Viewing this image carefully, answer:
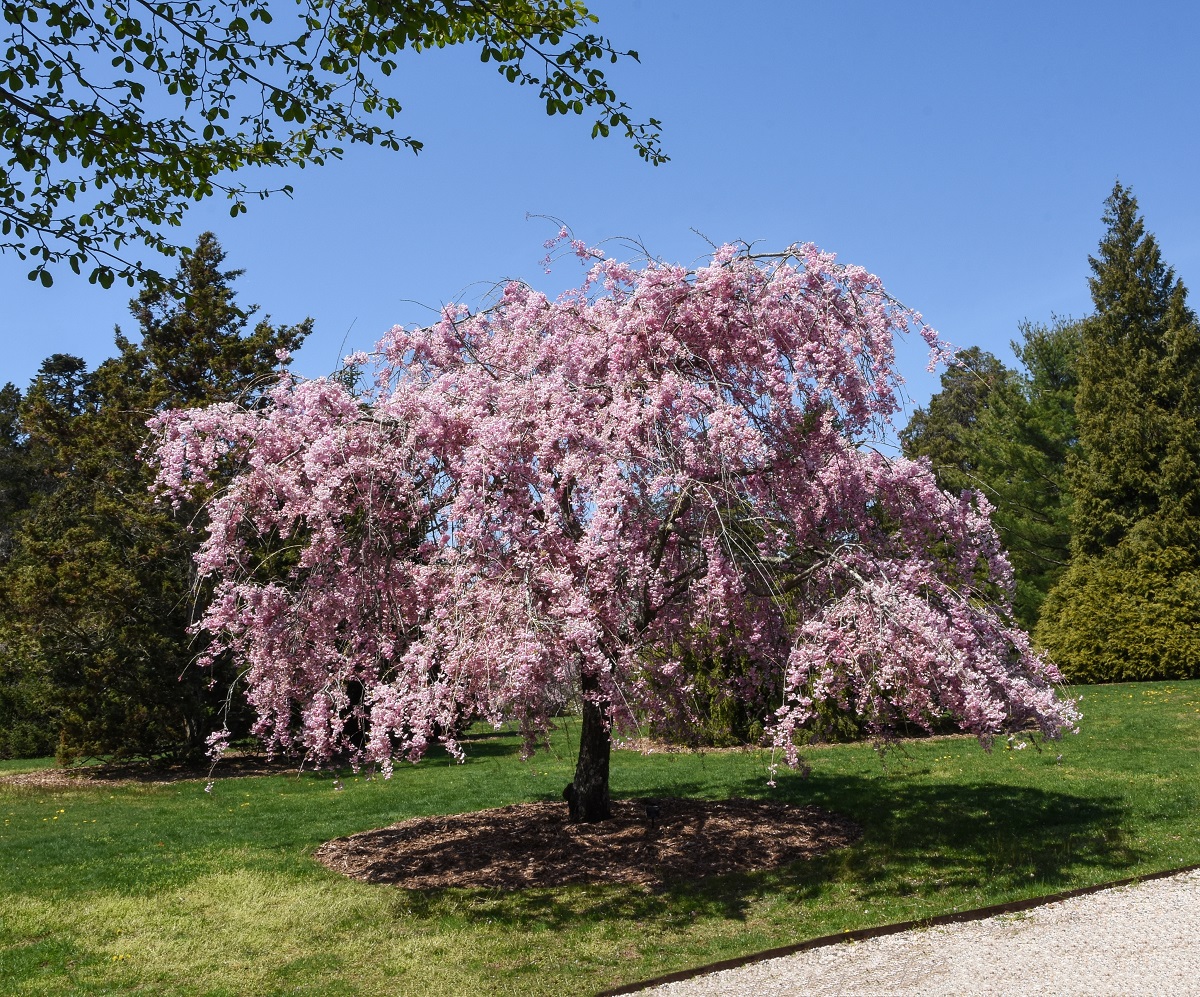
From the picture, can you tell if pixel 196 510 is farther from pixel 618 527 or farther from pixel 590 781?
pixel 618 527

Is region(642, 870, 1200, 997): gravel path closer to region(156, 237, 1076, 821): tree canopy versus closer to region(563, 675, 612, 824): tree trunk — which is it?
region(156, 237, 1076, 821): tree canopy

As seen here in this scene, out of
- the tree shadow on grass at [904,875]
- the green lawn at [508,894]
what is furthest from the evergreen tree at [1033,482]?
the tree shadow on grass at [904,875]

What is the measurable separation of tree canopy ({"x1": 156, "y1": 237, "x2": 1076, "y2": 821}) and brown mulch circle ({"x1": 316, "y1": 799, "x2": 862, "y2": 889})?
4.45ft

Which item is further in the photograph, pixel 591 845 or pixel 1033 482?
pixel 1033 482

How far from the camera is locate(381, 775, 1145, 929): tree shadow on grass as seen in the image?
7719mm

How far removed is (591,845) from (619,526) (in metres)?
3.66

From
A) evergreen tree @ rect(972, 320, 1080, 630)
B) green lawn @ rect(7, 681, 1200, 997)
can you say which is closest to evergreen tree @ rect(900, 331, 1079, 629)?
evergreen tree @ rect(972, 320, 1080, 630)

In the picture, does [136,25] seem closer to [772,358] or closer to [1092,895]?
[772,358]

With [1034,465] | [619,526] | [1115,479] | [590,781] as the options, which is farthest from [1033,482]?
[619,526]

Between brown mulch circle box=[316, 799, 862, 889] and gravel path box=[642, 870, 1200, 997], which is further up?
brown mulch circle box=[316, 799, 862, 889]

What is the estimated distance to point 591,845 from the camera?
31.2 ft

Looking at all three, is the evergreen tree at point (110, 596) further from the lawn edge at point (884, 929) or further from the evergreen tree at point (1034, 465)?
the evergreen tree at point (1034, 465)

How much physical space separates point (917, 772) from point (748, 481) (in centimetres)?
669

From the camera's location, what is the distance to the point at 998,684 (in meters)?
7.75
